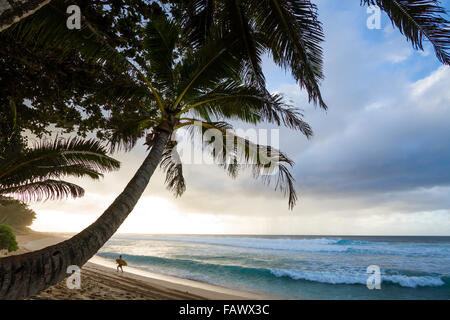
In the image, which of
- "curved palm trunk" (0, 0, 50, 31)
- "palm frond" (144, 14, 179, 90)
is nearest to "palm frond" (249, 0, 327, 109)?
"palm frond" (144, 14, 179, 90)

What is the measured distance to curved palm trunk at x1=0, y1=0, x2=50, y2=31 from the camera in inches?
59.2

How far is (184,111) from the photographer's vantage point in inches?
165

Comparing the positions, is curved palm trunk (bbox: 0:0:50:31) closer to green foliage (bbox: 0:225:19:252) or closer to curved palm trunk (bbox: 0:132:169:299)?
curved palm trunk (bbox: 0:132:169:299)

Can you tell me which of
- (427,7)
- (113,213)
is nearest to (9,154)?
(113,213)

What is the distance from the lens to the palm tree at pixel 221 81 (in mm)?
2124

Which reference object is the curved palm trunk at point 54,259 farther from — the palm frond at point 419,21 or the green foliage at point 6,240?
the green foliage at point 6,240

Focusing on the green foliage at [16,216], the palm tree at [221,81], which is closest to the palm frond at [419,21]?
the palm tree at [221,81]

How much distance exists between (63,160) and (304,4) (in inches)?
182

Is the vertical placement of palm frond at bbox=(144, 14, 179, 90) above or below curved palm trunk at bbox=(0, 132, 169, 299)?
above

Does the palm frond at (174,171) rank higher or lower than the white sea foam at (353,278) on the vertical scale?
higher

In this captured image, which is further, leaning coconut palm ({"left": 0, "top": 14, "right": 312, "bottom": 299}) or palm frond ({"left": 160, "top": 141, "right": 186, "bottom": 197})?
palm frond ({"left": 160, "top": 141, "right": 186, "bottom": 197})

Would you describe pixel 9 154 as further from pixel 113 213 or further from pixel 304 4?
pixel 304 4

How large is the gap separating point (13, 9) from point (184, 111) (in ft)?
9.05

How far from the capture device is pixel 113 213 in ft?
7.82
